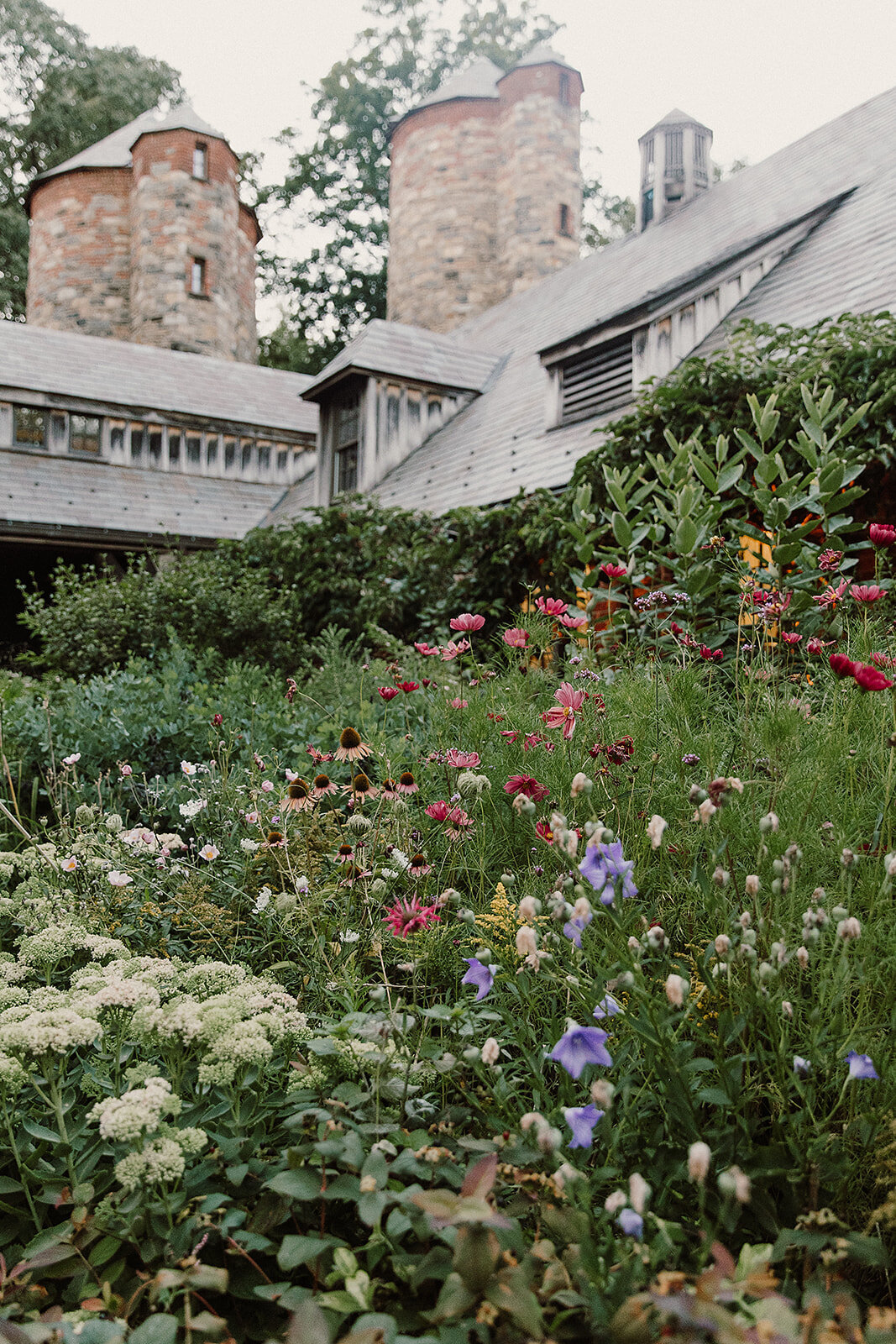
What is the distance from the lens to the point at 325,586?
8367mm

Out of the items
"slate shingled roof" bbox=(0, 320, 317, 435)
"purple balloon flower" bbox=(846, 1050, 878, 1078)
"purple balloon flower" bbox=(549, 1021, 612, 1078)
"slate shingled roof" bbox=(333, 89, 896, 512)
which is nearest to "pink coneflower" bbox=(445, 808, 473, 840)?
"purple balloon flower" bbox=(549, 1021, 612, 1078)

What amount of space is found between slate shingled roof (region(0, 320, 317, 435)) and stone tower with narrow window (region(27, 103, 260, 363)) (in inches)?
145

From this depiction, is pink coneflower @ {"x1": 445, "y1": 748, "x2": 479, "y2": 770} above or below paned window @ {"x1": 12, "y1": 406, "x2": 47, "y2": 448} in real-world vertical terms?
below

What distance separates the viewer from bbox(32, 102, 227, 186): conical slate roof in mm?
19688

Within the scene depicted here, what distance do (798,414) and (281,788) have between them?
11.5 feet

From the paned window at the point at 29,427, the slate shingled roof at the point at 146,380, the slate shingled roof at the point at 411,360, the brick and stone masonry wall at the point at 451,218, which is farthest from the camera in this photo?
the brick and stone masonry wall at the point at 451,218

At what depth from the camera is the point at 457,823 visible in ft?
7.46

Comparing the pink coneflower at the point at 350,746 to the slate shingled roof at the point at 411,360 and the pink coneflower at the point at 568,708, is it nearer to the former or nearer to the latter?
the pink coneflower at the point at 568,708

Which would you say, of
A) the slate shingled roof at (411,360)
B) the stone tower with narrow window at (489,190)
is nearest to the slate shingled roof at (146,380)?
the slate shingled roof at (411,360)

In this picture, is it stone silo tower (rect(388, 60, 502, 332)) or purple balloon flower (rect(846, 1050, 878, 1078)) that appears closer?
purple balloon flower (rect(846, 1050, 878, 1078))

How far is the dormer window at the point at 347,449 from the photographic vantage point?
12266mm

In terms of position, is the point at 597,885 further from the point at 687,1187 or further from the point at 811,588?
the point at 811,588

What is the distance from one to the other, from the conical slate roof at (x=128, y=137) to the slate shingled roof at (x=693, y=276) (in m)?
10.7

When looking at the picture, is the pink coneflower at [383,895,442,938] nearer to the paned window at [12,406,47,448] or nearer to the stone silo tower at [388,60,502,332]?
the paned window at [12,406,47,448]
